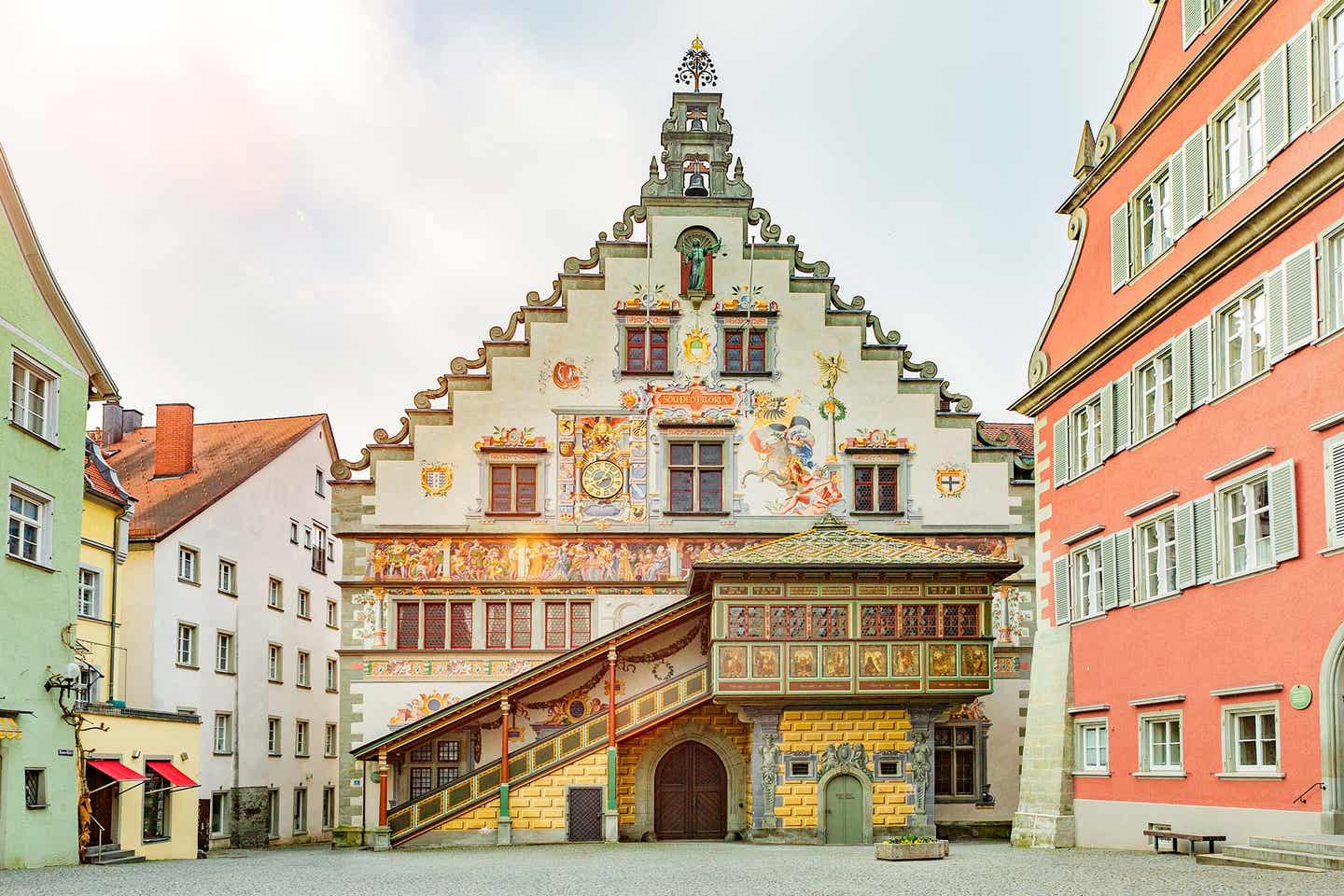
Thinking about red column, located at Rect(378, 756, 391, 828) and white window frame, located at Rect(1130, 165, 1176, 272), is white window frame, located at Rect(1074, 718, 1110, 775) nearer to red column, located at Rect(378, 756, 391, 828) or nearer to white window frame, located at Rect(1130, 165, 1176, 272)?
white window frame, located at Rect(1130, 165, 1176, 272)

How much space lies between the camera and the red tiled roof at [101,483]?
34.4 m

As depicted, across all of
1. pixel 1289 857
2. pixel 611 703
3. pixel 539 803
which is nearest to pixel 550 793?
pixel 539 803

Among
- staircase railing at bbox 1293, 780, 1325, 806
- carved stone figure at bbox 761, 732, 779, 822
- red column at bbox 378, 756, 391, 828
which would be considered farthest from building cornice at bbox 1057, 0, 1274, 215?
red column at bbox 378, 756, 391, 828

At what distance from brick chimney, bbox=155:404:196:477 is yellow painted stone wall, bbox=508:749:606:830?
16.1 meters

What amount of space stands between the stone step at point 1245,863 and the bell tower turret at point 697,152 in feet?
71.7

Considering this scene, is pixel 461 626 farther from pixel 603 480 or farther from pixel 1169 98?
pixel 1169 98

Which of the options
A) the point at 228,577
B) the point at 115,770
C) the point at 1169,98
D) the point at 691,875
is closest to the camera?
the point at 691,875

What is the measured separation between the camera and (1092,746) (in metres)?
27.3

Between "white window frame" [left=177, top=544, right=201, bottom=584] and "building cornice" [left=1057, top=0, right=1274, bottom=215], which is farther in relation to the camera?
"white window frame" [left=177, top=544, right=201, bottom=584]

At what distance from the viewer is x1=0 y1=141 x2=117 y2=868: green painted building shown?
24.7 m

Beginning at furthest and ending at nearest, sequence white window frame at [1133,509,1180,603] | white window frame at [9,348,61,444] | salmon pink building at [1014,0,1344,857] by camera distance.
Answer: white window frame at [9,348,61,444] < white window frame at [1133,509,1180,603] < salmon pink building at [1014,0,1344,857]

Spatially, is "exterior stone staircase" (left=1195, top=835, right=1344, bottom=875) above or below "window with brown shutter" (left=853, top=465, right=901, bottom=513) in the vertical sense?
below

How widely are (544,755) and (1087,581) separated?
12.3m

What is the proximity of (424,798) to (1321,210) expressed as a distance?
21.5 m
